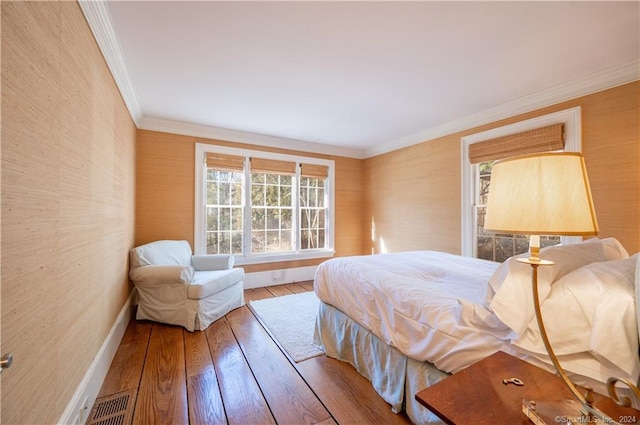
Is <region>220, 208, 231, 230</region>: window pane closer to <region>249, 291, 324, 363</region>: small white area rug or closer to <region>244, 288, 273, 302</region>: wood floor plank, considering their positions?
<region>244, 288, 273, 302</region>: wood floor plank

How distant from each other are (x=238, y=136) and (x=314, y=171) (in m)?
1.45

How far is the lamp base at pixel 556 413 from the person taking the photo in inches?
A: 28.1

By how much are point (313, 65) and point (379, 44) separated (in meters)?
0.58

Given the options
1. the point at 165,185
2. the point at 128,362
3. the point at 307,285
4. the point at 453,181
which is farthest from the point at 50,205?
the point at 453,181

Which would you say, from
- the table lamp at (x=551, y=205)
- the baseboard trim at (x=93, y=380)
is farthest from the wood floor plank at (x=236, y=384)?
the table lamp at (x=551, y=205)

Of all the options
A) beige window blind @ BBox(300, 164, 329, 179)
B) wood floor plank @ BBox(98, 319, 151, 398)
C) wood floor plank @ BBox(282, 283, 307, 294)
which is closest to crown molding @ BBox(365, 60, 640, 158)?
beige window blind @ BBox(300, 164, 329, 179)

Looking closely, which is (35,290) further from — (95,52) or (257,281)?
(257,281)

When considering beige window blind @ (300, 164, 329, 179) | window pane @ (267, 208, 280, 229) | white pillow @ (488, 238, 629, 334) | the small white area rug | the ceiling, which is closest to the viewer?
white pillow @ (488, 238, 629, 334)

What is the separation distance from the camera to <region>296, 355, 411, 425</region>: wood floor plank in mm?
1570

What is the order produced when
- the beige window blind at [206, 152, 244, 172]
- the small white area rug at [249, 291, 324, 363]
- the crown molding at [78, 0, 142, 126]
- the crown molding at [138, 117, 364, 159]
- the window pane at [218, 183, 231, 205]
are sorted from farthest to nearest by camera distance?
the window pane at [218, 183, 231, 205] < the beige window blind at [206, 152, 244, 172] < the crown molding at [138, 117, 364, 159] < the small white area rug at [249, 291, 324, 363] < the crown molding at [78, 0, 142, 126]

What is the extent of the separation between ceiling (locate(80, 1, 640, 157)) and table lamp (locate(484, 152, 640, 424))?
1396 millimetres

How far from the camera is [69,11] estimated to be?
1.30 metres

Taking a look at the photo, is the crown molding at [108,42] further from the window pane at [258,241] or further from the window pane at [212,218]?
the window pane at [258,241]

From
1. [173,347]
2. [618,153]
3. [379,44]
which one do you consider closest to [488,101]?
[618,153]
